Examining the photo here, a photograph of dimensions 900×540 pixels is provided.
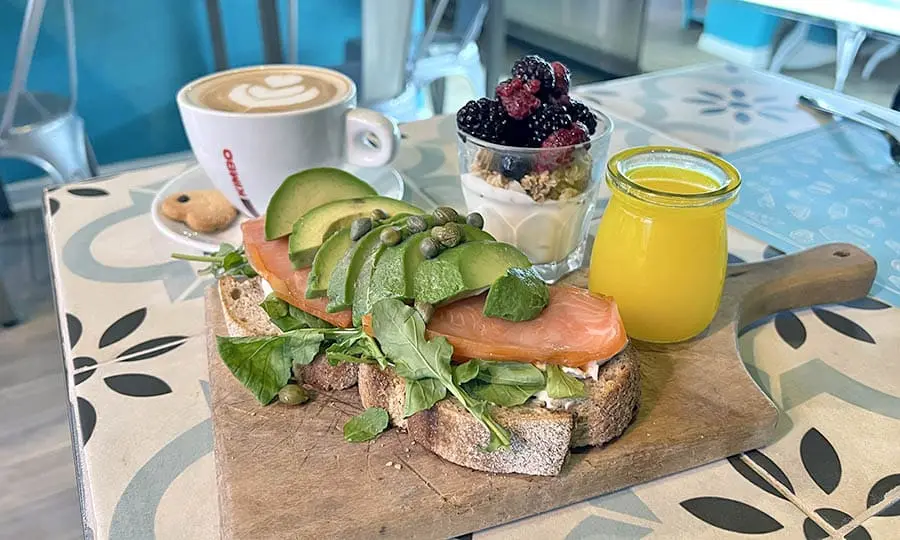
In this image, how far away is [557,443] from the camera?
0.76 meters

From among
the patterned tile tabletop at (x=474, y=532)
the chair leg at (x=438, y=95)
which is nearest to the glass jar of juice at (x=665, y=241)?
the patterned tile tabletop at (x=474, y=532)

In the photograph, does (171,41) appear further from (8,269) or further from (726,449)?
(726,449)

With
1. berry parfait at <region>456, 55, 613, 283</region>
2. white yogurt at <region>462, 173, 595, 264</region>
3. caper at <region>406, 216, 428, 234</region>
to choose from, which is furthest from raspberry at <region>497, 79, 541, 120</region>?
caper at <region>406, 216, 428, 234</region>

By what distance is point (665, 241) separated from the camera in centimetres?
91

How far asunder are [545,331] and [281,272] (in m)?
0.35

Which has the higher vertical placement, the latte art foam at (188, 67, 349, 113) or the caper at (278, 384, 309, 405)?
the latte art foam at (188, 67, 349, 113)

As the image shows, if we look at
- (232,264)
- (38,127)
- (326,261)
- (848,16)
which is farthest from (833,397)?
(38,127)

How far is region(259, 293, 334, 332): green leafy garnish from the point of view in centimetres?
91

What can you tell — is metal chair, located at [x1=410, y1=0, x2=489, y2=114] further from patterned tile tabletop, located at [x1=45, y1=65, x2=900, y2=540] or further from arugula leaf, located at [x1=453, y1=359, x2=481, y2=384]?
arugula leaf, located at [x1=453, y1=359, x2=481, y2=384]

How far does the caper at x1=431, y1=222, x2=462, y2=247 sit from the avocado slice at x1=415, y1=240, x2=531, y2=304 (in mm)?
11

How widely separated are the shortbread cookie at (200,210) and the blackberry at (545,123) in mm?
579

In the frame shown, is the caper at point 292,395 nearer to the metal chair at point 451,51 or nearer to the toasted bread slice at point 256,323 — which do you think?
the toasted bread slice at point 256,323

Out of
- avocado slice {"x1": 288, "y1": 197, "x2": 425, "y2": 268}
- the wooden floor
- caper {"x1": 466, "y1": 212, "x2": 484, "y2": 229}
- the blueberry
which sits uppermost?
the blueberry

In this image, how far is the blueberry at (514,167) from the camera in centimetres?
Result: 100
